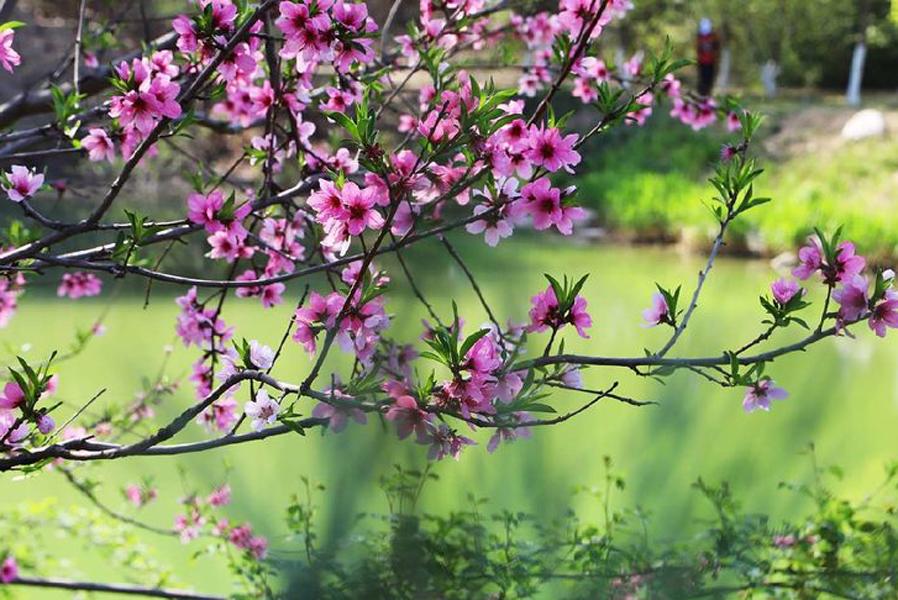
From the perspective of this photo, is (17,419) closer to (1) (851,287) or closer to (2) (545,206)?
(2) (545,206)

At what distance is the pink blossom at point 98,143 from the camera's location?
0.97 m

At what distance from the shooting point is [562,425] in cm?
174

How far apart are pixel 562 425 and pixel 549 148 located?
101 cm

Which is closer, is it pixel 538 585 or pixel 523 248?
pixel 538 585

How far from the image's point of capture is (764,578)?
1.11 meters

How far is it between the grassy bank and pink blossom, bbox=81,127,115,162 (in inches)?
136

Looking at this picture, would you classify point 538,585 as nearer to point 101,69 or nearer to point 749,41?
point 101,69

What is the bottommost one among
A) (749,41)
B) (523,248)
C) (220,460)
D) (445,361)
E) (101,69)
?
(445,361)

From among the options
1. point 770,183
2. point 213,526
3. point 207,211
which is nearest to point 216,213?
point 207,211

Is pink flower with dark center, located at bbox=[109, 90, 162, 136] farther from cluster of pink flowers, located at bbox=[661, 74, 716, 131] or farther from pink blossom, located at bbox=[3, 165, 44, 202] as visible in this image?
cluster of pink flowers, located at bbox=[661, 74, 716, 131]

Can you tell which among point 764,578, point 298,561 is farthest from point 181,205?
point 298,561

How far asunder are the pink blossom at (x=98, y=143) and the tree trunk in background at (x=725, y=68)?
1048 centimetres

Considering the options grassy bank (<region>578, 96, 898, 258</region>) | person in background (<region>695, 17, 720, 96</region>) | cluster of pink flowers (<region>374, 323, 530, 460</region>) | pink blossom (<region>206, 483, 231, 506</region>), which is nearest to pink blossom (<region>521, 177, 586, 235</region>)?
cluster of pink flowers (<region>374, 323, 530, 460</region>)

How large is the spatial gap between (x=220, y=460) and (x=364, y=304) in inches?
32.9
